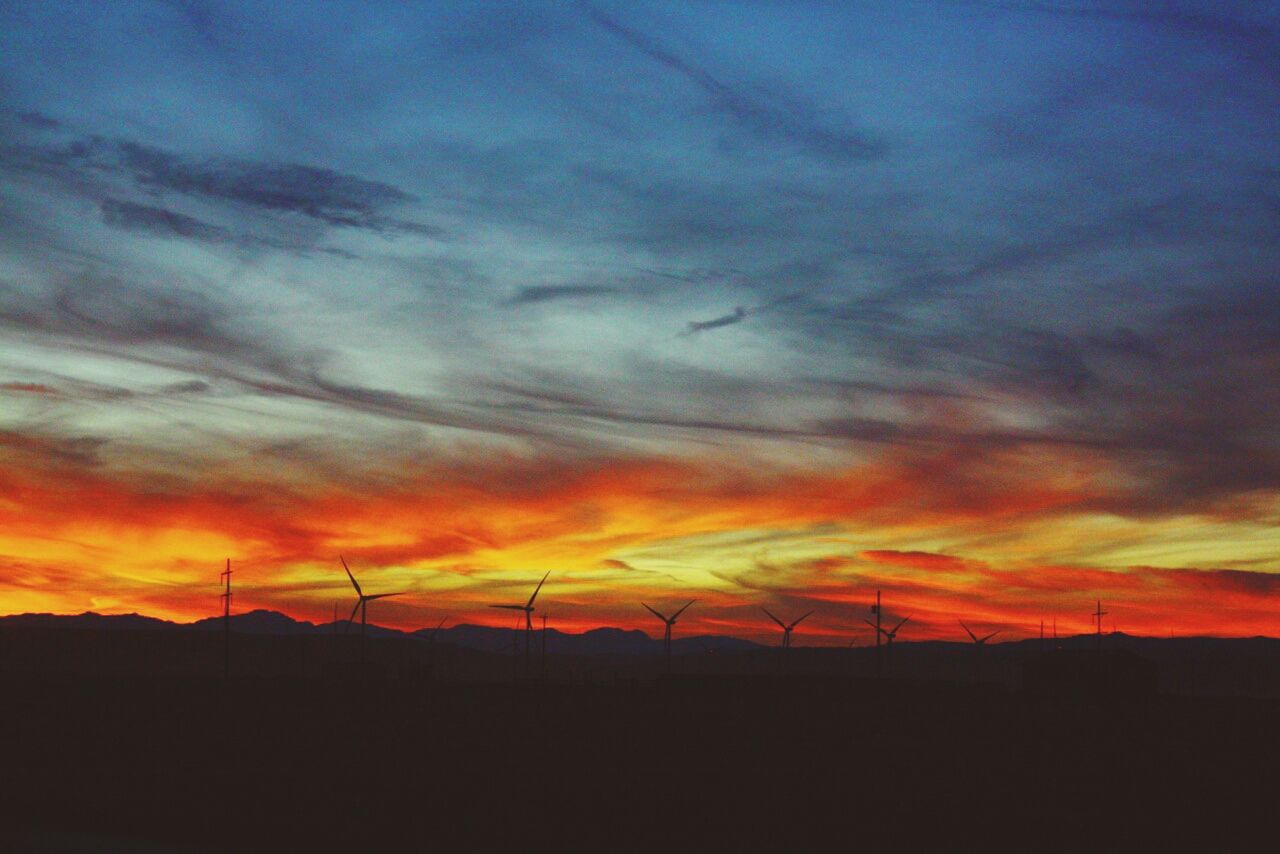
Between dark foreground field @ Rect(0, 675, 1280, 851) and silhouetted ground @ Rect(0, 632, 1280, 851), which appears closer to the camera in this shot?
dark foreground field @ Rect(0, 675, 1280, 851)

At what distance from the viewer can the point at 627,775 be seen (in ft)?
258

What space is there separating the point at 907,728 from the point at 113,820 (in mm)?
86423

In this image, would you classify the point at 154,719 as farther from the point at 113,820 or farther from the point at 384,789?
the point at 113,820

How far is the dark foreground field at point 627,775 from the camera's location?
5566 cm

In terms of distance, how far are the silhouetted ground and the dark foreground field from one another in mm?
293

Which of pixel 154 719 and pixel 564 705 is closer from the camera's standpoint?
pixel 154 719

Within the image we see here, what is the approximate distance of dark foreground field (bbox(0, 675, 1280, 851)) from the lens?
5566 cm

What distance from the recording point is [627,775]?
78562 millimetres

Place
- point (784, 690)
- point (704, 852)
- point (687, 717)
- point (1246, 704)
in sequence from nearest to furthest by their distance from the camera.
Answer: point (704, 852), point (687, 717), point (784, 690), point (1246, 704)

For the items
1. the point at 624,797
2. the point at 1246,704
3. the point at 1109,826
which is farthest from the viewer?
the point at 1246,704

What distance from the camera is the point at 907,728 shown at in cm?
12481

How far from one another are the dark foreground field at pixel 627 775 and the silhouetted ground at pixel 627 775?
0.96ft

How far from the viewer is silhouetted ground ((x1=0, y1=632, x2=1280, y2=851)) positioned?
55.8 metres

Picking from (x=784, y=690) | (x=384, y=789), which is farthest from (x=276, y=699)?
(x=384, y=789)
